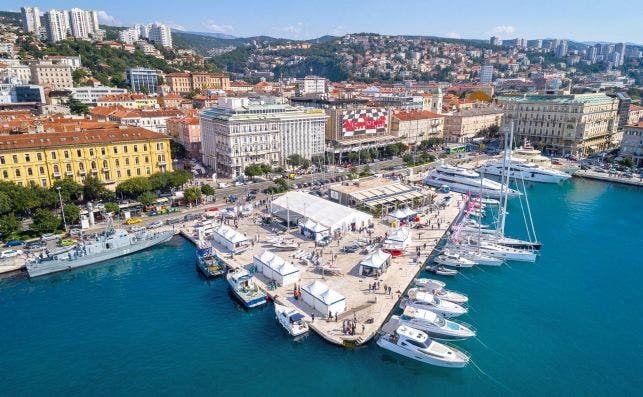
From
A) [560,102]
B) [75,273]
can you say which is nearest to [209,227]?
[75,273]

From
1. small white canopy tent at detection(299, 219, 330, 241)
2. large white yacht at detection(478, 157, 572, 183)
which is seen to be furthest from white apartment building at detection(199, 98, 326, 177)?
large white yacht at detection(478, 157, 572, 183)

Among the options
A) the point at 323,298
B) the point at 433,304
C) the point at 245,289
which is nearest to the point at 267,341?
the point at 323,298

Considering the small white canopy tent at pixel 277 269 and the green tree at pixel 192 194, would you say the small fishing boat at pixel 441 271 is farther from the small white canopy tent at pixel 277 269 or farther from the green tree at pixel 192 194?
the green tree at pixel 192 194

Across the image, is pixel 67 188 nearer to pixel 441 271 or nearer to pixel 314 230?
pixel 314 230

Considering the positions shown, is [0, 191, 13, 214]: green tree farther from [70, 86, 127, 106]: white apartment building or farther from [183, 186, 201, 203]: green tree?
[70, 86, 127, 106]: white apartment building

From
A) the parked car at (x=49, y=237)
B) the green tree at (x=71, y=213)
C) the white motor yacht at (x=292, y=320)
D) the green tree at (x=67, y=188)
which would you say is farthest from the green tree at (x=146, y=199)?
the white motor yacht at (x=292, y=320)
